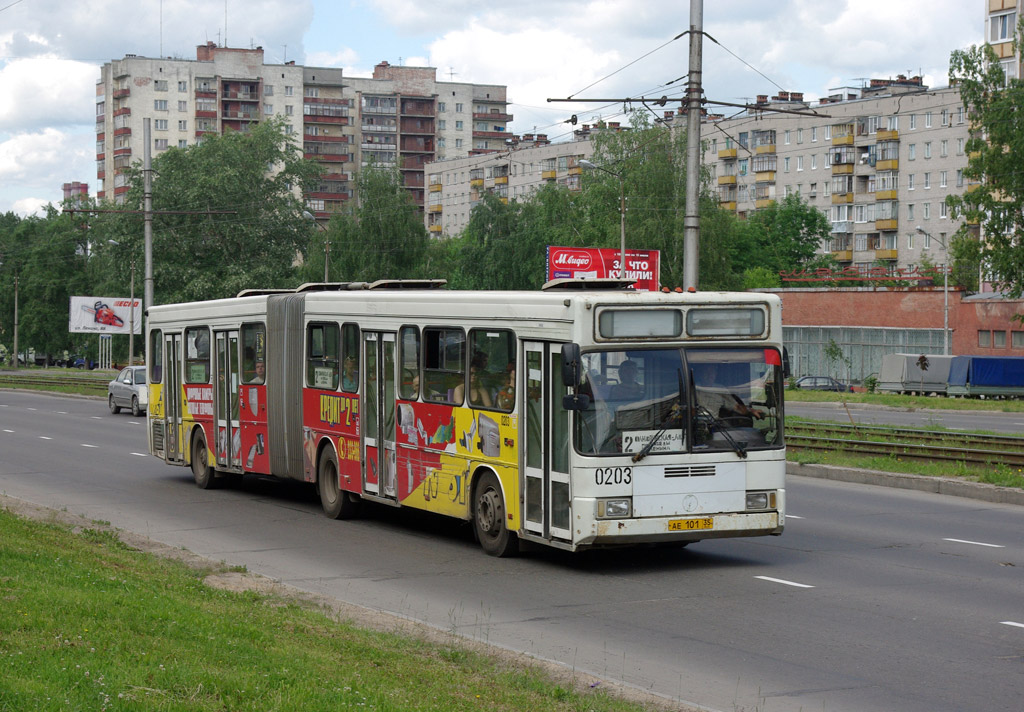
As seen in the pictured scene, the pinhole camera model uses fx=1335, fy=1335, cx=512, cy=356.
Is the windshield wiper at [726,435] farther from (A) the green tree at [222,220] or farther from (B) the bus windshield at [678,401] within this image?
(A) the green tree at [222,220]

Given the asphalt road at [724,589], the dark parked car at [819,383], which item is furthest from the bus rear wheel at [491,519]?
the dark parked car at [819,383]

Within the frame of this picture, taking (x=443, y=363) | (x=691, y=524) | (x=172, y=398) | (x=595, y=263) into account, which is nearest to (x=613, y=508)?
(x=691, y=524)

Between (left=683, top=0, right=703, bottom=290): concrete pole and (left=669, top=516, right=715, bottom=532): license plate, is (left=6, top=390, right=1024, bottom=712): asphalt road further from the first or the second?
(left=683, top=0, right=703, bottom=290): concrete pole

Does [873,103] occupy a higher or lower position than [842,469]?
higher

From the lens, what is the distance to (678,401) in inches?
460

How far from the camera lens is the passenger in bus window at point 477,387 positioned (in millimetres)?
12863

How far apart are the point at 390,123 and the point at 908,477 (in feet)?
456

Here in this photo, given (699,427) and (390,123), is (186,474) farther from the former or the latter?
(390,123)

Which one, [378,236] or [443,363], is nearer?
[443,363]

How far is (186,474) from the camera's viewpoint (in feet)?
71.2

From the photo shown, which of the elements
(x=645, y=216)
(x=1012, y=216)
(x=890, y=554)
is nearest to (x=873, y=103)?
(x=645, y=216)

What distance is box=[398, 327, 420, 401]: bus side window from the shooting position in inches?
557

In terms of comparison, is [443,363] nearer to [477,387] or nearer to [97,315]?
[477,387]

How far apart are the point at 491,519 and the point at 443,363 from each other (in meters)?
1.81
